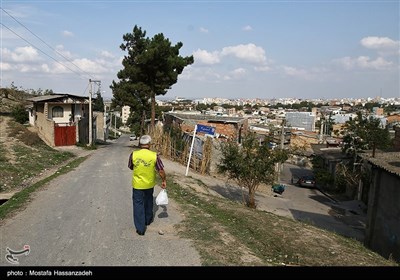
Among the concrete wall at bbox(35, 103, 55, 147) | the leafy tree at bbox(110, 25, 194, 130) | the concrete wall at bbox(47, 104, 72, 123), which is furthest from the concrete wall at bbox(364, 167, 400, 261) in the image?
the concrete wall at bbox(47, 104, 72, 123)

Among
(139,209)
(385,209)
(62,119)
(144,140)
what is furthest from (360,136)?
(62,119)

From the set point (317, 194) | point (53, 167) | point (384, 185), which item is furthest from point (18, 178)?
point (317, 194)

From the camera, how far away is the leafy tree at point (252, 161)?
13.2 meters

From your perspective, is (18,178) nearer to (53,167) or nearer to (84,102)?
(53,167)

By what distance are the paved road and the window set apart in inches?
888

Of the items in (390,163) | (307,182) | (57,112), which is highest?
(57,112)

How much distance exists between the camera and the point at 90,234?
616 cm

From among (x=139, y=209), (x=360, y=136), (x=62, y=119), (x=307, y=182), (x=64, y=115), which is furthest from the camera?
(x=307, y=182)

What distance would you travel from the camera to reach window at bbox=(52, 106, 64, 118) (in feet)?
99.9

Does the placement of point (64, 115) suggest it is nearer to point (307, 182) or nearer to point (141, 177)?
point (307, 182)

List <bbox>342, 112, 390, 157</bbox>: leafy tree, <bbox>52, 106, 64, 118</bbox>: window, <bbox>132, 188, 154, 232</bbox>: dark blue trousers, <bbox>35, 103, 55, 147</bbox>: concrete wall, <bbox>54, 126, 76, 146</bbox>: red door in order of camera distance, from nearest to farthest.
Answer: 1. <bbox>132, 188, 154, 232</bbox>: dark blue trousers
2. <bbox>35, 103, 55, 147</bbox>: concrete wall
3. <bbox>54, 126, 76, 146</bbox>: red door
4. <bbox>342, 112, 390, 157</bbox>: leafy tree
5. <bbox>52, 106, 64, 118</bbox>: window

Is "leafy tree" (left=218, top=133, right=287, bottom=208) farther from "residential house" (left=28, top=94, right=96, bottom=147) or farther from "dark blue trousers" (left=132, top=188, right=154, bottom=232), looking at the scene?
"residential house" (left=28, top=94, right=96, bottom=147)

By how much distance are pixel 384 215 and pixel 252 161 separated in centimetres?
507

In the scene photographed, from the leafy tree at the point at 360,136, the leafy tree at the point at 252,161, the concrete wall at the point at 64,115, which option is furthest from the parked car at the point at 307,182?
the concrete wall at the point at 64,115
